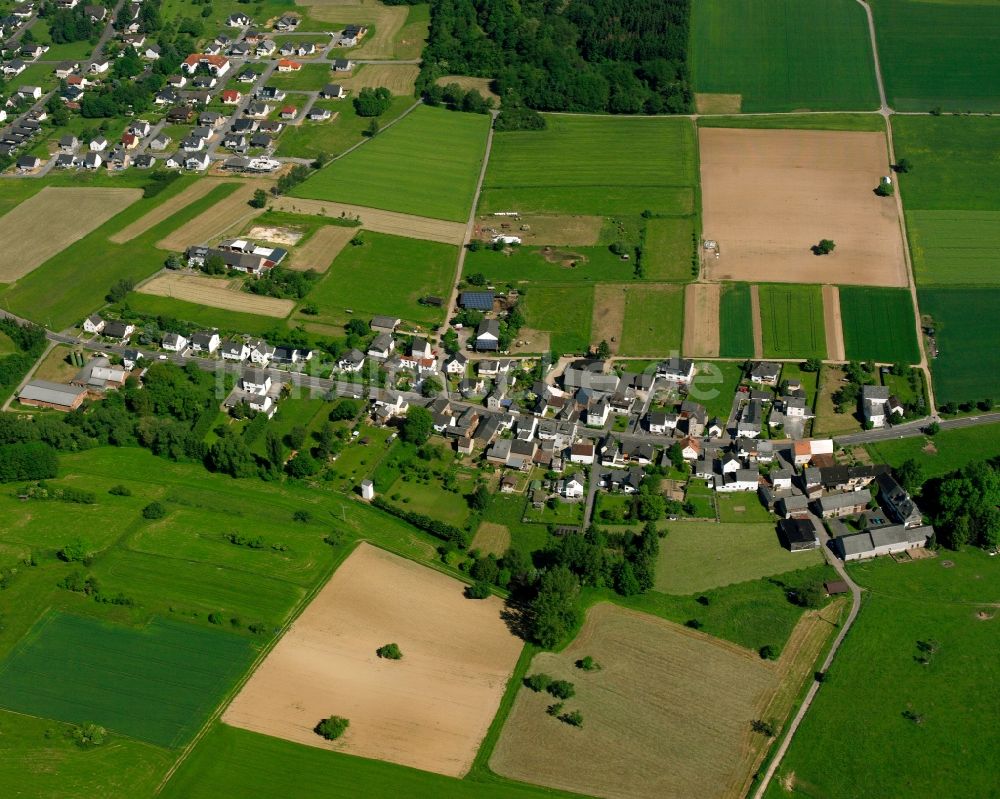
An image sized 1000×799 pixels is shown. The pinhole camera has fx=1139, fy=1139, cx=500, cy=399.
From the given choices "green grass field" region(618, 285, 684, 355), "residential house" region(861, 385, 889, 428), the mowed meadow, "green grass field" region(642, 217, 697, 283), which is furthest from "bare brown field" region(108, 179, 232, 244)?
the mowed meadow

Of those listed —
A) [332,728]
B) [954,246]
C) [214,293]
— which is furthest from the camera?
[954,246]

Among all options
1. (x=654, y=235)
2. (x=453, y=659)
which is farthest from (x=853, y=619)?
(x=654, y=235)

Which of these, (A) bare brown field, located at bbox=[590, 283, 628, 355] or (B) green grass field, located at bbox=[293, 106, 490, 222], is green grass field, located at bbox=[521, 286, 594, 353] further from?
(B) green grass field, located at bbox=[293, 106, 490, 222]

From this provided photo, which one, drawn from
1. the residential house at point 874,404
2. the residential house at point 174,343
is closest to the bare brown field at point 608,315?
the residential house at point 874,404

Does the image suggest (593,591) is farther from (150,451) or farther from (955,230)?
(955,230)

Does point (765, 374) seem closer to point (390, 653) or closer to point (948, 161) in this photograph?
point (390, 653)

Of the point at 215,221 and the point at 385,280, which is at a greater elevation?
the point at 215,221

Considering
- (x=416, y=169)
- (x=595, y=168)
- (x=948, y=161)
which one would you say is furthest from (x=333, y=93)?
(x=948, y=161)
